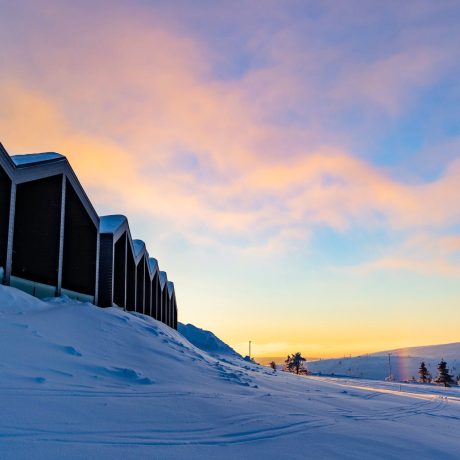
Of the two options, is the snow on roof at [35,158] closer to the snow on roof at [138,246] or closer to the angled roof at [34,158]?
the angled roof at [34,158]

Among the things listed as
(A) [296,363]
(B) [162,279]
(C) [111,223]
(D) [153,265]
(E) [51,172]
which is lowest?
(A) [296,363]

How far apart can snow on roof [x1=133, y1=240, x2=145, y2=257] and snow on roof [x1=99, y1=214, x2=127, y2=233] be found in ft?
14.6

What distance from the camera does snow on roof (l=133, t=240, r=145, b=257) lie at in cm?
2787

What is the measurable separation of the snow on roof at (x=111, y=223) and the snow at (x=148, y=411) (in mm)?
9546

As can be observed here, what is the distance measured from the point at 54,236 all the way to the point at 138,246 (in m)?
12.2

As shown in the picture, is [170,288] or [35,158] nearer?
[35,158]

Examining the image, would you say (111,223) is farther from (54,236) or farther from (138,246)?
(138,246)

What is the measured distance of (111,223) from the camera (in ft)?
73.1

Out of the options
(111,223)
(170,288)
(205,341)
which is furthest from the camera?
(170,288)

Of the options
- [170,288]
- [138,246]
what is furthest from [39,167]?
[170,288]

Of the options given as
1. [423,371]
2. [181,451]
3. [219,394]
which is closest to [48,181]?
[219,394]

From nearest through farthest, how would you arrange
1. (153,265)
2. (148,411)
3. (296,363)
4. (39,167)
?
(148,411)
(39,167)
(153,265)
(296,363)

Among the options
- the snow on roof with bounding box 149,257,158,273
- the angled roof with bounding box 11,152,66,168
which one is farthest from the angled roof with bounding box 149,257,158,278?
the angled roof with bounding box 11,152,66,168

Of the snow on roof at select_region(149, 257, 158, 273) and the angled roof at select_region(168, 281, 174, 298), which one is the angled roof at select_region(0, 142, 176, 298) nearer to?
the snow on roof at select_region(149, 257, 158, 273)
